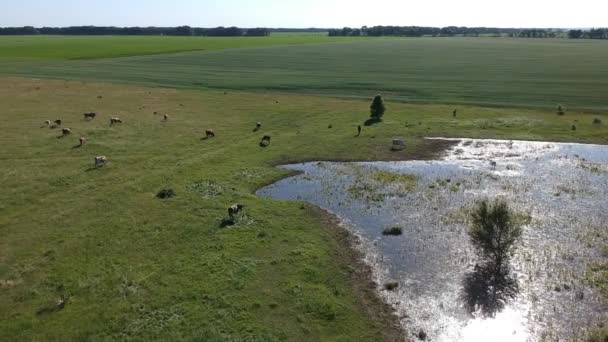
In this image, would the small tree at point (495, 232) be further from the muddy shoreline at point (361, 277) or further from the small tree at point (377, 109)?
the small tree at point (377, 109)

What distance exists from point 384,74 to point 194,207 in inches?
2979

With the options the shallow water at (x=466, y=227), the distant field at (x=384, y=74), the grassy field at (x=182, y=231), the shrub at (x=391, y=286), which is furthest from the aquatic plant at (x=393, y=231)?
the distant field at (x=384, y=74)

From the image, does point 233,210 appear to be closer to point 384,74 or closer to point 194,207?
point 194,207

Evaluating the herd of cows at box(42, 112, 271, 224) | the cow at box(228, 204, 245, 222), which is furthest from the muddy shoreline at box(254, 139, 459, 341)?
the herd of cows at box(42, 112, 271, 224)

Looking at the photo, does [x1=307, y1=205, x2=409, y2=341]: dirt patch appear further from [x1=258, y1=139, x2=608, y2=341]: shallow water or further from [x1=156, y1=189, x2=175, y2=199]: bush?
[x1=156, y1=189, x2=175, y2=199]: bush

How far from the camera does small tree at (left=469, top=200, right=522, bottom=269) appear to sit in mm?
23672

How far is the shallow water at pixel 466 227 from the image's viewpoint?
20.1 m

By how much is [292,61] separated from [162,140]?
8594 cm

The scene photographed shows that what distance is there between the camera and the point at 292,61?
128125 millimetres

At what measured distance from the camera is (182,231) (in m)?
27.3

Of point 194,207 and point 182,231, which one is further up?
point 194,207

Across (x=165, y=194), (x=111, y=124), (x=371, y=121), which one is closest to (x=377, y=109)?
(x=371, y=121)

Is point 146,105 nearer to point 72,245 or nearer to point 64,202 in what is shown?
point 64,202

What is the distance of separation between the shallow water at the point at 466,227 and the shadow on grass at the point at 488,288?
2.8 inches
